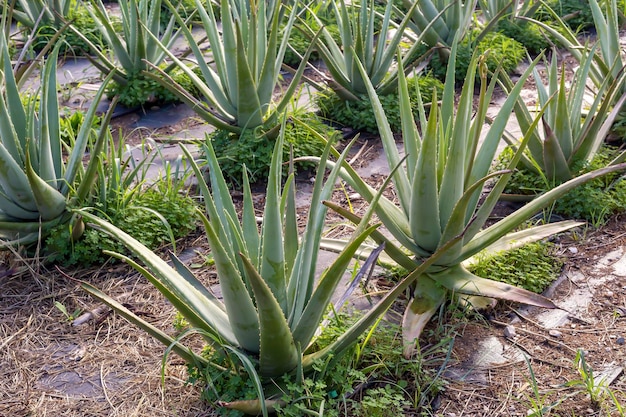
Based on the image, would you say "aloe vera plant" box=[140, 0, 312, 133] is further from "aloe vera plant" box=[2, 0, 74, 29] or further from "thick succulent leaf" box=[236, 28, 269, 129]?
"aloe vera plant" box=[2, 0, 74, 29]

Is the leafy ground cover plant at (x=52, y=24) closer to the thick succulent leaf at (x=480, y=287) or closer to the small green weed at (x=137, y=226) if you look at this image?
the small green weed at (x=137, y=226)

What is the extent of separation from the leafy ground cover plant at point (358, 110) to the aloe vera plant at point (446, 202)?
134 centimetres

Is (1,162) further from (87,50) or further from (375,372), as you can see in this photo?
(87,50)

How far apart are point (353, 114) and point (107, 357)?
201 cm

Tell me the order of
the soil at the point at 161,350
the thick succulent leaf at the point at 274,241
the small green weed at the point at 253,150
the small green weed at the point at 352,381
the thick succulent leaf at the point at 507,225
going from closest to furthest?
the thick succulent leaf at the point at 274,241, the small green weed at the point at 352,381, the soil at the point at 161,350, the thick succulent leaf at the point at 507,225, the small green weed at the point at 253,150

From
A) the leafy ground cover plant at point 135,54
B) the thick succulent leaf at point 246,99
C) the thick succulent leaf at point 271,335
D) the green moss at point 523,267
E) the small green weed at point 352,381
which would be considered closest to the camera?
the thick succulent leaf at point 271,335

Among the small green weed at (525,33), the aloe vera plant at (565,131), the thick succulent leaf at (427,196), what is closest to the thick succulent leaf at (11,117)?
the thick succulent leaf at (427,196)

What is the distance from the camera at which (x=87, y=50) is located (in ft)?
16.5

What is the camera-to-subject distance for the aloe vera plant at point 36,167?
2.81 m

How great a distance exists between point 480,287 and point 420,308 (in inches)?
8.4

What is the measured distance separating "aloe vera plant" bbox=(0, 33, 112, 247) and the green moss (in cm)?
151

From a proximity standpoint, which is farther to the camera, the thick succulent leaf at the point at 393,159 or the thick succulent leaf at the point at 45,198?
the thick succulent leaf at the point at 45,198

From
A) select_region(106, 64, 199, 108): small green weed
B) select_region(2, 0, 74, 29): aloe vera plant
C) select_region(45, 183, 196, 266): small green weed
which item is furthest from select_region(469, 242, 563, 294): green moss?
select_region(2, 0, 74, 29): aloe vera plant

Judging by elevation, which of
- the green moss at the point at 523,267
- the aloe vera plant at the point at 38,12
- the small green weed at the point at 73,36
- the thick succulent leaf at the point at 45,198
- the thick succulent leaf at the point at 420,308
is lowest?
the small green weed at the point at 73,36
